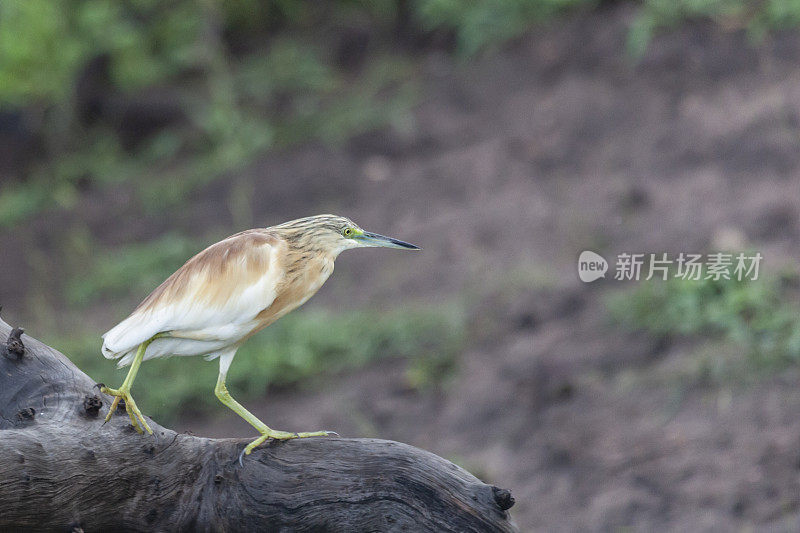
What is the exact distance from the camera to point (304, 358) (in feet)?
25.4

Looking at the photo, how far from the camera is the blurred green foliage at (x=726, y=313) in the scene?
6.32 meters

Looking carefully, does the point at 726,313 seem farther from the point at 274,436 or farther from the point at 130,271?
the point at 130,271

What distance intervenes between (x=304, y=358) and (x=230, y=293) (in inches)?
188

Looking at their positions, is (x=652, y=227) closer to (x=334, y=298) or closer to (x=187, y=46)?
(x=334, y=298)

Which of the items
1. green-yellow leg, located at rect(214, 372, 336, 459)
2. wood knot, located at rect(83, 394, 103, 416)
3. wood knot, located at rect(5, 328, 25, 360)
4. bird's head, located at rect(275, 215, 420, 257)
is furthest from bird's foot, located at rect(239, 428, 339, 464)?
wood knot, located at rect(5, 328, 25, 360)

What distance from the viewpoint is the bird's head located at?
3121mm

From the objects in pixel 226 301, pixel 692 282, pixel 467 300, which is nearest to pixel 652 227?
pixel 692 282

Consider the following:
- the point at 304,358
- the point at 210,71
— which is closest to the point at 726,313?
the point at 304,358

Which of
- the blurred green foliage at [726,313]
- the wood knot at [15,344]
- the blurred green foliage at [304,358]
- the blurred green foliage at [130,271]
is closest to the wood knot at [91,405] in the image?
the wood knot at [15,344]

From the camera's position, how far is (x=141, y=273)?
366 inches

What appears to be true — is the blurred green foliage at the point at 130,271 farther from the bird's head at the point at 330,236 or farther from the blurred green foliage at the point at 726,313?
the bird's head at the point at 330,236

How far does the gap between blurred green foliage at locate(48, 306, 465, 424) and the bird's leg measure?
163 inches

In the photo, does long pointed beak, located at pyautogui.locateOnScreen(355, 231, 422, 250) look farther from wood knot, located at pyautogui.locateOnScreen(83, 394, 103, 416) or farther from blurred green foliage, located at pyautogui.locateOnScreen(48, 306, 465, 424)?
blurred green foliage, located at pyautogui.locateOnScreen(48, 306, 465, 424)

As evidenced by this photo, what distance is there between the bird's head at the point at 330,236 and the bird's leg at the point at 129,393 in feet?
1.77
